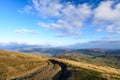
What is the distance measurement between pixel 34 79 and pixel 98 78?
74.5ft

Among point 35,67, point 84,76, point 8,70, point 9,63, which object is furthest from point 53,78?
point 9,63

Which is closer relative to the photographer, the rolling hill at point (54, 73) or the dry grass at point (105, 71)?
the dry grass at point (105, 71)

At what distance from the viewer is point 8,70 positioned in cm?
9075

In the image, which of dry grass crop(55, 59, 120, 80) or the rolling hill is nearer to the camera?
dry grass crop(55, 59, 120, 80)

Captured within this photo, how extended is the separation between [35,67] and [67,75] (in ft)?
93.1

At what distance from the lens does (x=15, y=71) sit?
88.6 m

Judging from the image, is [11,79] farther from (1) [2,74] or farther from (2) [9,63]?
(2) [9,63]

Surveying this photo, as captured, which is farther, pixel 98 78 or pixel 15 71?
pixel 15 71

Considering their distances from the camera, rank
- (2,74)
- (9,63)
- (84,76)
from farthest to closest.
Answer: (9,63) < (2,74) < (84,76)

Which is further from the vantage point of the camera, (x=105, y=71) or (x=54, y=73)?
(x=105, y=71)

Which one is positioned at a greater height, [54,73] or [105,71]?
[105,71]

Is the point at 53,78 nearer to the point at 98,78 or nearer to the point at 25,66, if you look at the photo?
the point at 98,78

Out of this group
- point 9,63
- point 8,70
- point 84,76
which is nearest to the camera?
point 84,76

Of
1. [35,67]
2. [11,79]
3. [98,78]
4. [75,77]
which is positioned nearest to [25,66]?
[35,67]
